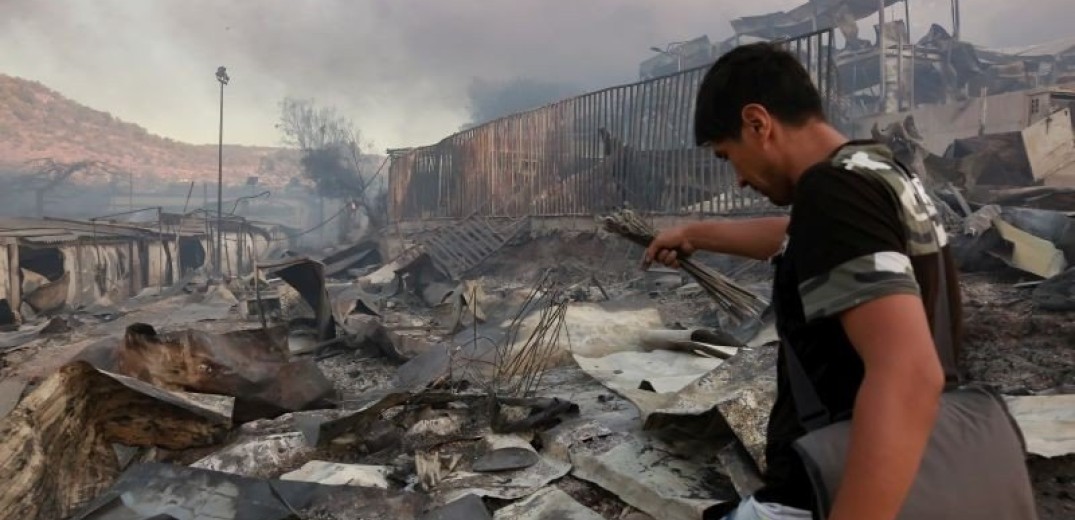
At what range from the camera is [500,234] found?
1326 centimetres

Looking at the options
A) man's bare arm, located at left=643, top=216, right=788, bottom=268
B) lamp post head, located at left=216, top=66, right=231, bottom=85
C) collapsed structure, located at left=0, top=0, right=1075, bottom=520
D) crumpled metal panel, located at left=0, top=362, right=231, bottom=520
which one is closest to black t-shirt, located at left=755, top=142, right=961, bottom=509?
man's bare arm, located at left=643, top=216, right=788, bottom=268

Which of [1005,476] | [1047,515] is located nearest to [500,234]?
[1047,515]

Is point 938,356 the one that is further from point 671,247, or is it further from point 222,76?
point 222,76

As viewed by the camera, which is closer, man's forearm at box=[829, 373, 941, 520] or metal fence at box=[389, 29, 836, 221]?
man's forearm at box=[829, 373, 941, 520]

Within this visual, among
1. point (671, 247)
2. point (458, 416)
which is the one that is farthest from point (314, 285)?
point (671, 247)

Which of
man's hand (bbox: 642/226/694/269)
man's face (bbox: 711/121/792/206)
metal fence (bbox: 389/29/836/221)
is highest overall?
metal fence (bbox: 389/29/836/221)

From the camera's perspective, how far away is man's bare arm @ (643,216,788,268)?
5.60 feet

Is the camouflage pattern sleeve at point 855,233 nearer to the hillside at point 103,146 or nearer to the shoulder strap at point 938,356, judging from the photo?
the shoulder strap at point 938,356

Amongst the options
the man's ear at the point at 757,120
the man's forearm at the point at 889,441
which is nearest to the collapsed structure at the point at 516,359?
the man's forearm at the point at 889,441

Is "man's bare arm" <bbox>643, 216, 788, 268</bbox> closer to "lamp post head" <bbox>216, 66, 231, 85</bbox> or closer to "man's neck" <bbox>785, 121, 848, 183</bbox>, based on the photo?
"man's neck" <bbox>785, 121, 848, 183</bbox>

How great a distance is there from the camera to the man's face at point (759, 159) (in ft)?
3.70

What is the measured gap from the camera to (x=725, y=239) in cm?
180

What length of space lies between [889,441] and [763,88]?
23.5 inches

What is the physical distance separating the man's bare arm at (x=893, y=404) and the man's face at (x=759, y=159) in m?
0.32
